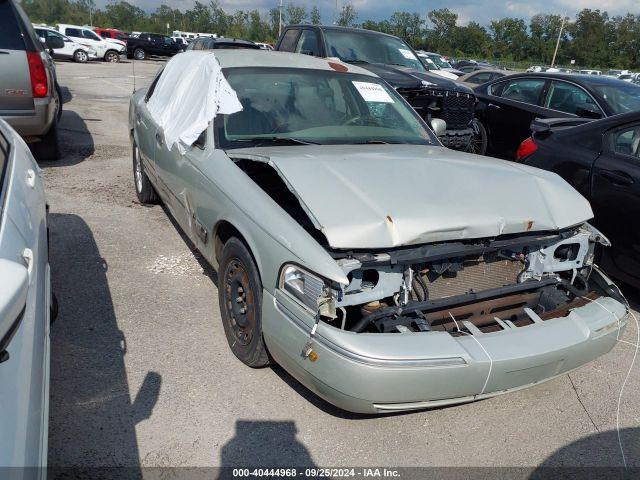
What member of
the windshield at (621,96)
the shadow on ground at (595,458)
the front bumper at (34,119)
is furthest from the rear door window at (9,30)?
the windshield at (621,96)

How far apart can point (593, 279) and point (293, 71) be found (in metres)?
2.61

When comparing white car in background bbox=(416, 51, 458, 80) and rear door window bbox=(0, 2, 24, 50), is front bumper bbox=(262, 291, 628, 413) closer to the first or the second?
rear door window bbox=(0, 2, 24, 50)

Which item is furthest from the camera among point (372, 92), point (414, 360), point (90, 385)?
point (372, 92)

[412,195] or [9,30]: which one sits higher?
[9,30]

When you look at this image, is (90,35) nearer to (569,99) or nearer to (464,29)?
(569,99)

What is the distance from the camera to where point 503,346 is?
247 cm

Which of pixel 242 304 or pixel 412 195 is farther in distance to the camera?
pixel 242 304

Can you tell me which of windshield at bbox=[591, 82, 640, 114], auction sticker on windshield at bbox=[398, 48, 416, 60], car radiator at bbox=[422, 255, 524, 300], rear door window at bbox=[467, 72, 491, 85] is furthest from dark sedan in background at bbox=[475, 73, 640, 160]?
rear door window at bbox=[467, 72, 491, 85]

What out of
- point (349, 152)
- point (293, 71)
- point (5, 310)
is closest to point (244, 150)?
point (349, 152)

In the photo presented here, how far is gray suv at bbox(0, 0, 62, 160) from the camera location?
6.22 meters

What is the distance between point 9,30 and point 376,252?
19.4 ft

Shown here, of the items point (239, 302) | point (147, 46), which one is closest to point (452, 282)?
point (239, 302)

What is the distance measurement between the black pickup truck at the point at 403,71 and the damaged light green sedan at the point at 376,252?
12.4 ft

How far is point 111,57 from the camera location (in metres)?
29.3
